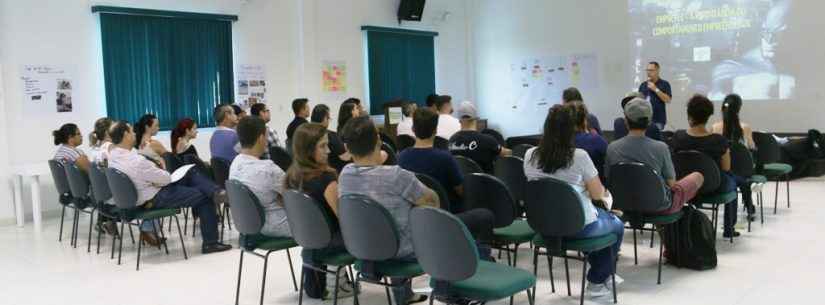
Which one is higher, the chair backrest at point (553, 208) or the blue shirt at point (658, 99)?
the blue shirt at point (658, 99)

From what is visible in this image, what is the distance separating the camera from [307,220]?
322cm

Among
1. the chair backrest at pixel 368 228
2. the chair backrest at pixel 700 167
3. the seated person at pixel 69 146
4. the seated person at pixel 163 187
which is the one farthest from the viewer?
the seated person at pixel 69 146

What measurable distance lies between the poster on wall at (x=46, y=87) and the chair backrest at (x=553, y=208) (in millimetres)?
5816

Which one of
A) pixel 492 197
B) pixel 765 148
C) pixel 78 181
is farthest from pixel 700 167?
pixel 78 181

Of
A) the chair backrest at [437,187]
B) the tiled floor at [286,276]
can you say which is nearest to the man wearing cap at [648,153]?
the tiled floor at [286,276]

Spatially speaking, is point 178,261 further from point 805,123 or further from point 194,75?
point 805,123

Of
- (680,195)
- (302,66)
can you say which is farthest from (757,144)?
(302,66)

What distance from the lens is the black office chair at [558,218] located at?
10.8ft

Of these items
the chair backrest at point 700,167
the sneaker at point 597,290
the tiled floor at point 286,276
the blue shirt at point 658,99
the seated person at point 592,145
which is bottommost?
the tiled floor at point 286,276

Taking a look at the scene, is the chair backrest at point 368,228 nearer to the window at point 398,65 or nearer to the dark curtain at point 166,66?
the dark curtain at point 166,66

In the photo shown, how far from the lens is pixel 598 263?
3715mm

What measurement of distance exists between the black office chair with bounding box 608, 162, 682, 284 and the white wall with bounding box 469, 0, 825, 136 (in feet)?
17.3

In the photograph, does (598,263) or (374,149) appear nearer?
(374,149)

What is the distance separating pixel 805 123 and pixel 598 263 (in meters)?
5.94
